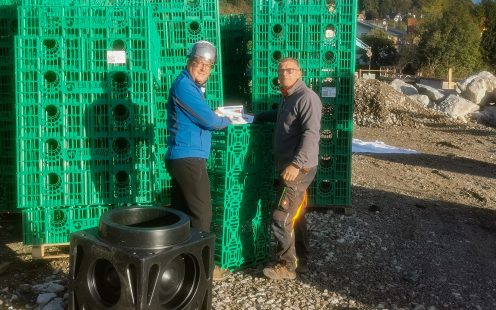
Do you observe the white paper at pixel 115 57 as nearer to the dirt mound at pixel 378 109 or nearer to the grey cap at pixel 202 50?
the grey cap at pixel 202 50

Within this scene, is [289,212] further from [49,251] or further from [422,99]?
[422,99]

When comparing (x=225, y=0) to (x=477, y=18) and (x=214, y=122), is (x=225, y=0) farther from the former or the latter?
(x=214, y=122)

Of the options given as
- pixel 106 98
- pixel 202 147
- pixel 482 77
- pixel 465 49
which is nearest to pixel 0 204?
pixel 106 98

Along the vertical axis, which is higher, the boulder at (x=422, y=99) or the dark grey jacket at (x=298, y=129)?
the boulder at (x=422, y=99)

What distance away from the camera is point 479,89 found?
27859 mm

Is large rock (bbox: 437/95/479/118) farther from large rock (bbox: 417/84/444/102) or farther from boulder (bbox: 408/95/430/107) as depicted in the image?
large rock (bbox: 417/84/444/102)

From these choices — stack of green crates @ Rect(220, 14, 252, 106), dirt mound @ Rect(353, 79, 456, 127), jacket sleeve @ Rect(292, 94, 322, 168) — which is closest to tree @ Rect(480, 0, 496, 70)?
dirt mound @ Rect(353, 79, 456, 127)

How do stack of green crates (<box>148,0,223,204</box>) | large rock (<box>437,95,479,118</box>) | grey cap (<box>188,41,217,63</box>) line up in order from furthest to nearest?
large rock (<box>437,95,479,118</box>) → stack of green crates (<box>148,0,223,204</box>) → grey cap (<box>188,41,217,63</box>)

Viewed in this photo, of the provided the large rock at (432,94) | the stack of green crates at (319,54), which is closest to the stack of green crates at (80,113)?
the stack of green crates at (319,54)

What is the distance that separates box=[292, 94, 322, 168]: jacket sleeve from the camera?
5105 millimetres

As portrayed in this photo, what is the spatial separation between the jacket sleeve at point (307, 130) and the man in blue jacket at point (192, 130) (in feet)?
2.25

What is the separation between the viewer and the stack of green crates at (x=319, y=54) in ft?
24.0

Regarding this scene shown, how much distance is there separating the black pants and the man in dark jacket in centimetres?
68

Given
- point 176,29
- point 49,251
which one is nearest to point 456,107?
point 176,29
